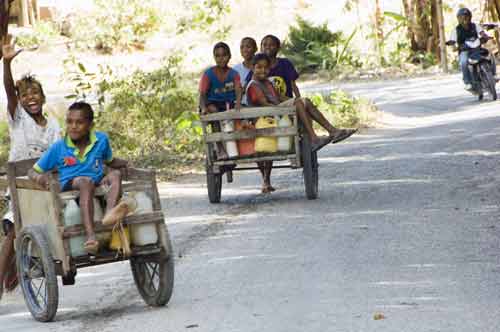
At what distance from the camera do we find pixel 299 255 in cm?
936

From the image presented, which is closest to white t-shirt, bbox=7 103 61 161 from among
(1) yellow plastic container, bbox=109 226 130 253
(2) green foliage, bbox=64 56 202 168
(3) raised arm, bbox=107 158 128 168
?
(3) raised arm, bbox=107 158 128 168

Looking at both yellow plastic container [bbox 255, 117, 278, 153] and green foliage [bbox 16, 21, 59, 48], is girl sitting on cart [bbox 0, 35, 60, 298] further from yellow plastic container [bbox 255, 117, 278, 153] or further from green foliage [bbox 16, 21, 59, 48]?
green foliage [bbox 16, 21, 59, 48]

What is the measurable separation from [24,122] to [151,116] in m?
10.9

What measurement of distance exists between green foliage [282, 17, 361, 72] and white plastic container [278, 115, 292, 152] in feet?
86.5

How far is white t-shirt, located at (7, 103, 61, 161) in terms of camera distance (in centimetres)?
842

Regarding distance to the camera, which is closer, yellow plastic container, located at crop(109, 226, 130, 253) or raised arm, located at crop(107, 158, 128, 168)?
yellow plastic container, located at crop(109, 226, 130, 253)

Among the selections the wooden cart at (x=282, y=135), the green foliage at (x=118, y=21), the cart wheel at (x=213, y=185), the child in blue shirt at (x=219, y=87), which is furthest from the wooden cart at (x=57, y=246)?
the green foliage at (x=118, y=21)

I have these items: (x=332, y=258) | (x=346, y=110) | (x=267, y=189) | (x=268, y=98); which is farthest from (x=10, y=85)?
(x=346, y=110)


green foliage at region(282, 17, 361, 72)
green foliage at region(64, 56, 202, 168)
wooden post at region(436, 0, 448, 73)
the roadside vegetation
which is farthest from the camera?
green foliage at region(282, 17, 361, 72)

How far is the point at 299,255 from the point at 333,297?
176cm

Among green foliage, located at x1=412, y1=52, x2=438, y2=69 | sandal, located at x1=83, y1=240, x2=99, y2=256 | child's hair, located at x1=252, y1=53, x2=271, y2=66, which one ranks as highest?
child's hair, located at x1=252, y1=53, x2=271, y2=66

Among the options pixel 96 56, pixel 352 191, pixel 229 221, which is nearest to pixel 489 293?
pixel 229 221

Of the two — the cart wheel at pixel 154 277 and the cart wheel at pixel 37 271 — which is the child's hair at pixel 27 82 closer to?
the cart wheel at pixel 37 271

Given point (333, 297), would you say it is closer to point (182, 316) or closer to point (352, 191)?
point (182, 316)
